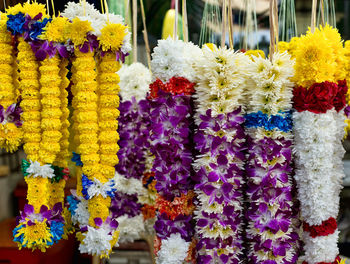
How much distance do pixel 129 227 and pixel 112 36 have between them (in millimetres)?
1046

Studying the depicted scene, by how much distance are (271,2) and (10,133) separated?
107 cm

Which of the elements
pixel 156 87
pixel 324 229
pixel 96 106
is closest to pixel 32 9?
pixel 96 106

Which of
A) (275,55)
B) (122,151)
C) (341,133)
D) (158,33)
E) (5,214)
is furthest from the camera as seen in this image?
(158,33)

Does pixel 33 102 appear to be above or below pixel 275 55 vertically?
below

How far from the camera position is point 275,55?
1.29m

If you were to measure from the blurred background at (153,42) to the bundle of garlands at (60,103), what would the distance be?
1.64 feet

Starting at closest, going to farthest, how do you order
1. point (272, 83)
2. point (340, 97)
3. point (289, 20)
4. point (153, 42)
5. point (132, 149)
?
point (272, 83) < point (340, 97) < point (132, 149) < point (289, 20) < point (153, 42)

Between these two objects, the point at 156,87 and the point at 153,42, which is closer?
the point at 156,87

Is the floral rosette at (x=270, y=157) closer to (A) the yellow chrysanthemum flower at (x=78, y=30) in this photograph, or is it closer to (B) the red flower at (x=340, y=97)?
(B) the red flower at (x=340, y=97)

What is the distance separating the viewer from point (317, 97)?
1296mm

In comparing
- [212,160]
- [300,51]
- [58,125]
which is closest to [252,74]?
[300,51]

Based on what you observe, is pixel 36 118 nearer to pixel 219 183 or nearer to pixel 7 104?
pixel 7 104

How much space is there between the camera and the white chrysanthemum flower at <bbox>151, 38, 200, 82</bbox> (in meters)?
1.32

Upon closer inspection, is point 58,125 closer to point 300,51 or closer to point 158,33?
point 300,51
